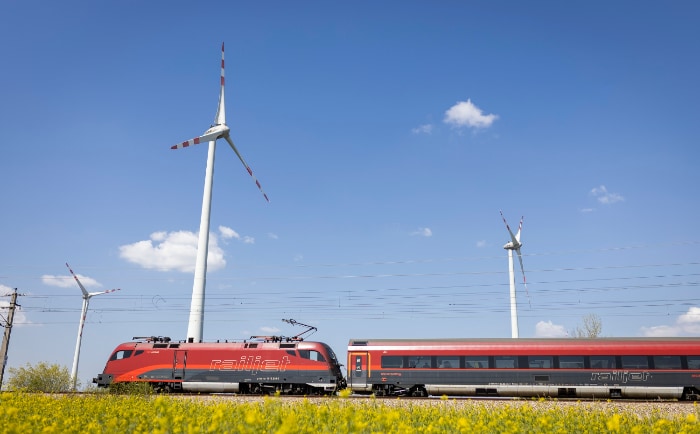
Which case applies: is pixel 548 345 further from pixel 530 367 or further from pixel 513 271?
pixel 513 271

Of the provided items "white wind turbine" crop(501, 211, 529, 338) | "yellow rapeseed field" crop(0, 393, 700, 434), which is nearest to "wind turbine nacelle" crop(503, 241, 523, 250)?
"white wind turbine" crop(501, 211, 529, 338)

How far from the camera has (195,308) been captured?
4412 cm

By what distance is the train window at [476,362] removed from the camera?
33875 millimetres

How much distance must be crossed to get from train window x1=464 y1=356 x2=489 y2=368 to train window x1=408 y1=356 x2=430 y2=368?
97.6 inches

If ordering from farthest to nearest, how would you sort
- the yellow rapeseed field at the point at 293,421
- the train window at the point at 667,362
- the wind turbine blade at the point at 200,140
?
1. the wind turbine blade at the point at 200,140
2. the train window at the point at 667,362
3. the yellow rapeseed field at the point at 293,421

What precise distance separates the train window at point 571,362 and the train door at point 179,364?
83.0 ft

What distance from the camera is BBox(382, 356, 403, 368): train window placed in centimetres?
3478

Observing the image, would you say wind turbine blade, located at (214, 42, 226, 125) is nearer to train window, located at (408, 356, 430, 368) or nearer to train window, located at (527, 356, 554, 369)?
train window, located at (408, 356, 430, 368)

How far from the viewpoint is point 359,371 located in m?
35.2

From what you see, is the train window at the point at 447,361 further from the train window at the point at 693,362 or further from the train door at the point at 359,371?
the train window at the point at 693,362

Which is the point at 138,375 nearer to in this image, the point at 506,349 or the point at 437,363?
the point at 437,363

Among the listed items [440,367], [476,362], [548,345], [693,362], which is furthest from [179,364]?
[693,362]

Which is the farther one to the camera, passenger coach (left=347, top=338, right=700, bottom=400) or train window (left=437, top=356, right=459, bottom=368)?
train window (left=437, top=356, right=459, bottom=368)

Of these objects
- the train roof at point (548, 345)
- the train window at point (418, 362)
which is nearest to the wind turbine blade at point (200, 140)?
the train roof at point (548, 345)
